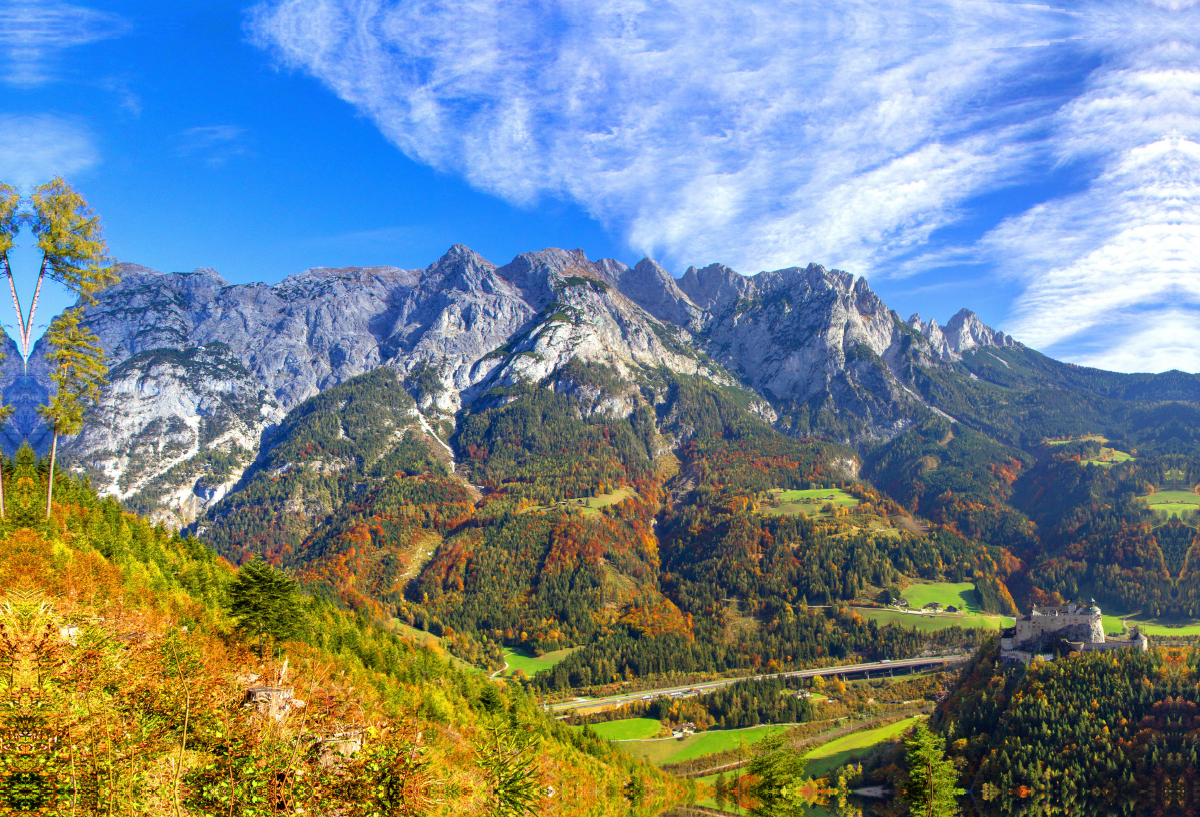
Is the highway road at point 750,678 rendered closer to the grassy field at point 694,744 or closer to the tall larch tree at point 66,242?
the grassy field at point 694,744

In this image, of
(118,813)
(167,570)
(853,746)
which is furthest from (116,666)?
(853,746)

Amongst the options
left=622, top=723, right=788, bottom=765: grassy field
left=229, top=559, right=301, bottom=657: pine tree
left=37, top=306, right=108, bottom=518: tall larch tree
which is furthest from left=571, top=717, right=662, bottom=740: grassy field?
left=37, top=306, right=108, bottom=518: tall larch tree

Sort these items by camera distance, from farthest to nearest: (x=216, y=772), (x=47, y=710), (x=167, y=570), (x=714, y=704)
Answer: (x=714, y=704) → (x=167, y=570) → (x=216, y=772) → (x=47, y=710)

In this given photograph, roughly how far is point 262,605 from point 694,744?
132 metres

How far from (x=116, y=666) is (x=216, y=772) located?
5.21 m

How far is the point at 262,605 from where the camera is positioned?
155 ft

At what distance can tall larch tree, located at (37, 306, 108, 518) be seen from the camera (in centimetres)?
4819

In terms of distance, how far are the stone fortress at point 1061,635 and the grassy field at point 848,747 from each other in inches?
1177

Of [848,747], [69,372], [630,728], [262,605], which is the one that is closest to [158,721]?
[262,605]

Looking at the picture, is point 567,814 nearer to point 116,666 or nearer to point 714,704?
point 116,666

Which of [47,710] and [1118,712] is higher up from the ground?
[47,710]

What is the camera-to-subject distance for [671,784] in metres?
116

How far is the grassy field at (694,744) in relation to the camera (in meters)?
143

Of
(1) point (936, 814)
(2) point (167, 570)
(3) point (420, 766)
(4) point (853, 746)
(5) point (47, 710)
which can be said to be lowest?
(4) point (853, 746)
